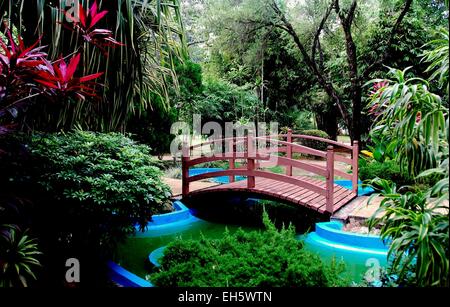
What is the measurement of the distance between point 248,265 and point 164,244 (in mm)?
2066

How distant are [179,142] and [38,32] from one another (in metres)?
5.38

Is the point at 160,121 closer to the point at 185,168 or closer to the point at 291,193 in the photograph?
the point at 185,168

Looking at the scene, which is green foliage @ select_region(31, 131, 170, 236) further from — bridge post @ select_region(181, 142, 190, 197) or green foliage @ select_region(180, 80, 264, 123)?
green foliage @ select_region(180, 80, 264, 123)

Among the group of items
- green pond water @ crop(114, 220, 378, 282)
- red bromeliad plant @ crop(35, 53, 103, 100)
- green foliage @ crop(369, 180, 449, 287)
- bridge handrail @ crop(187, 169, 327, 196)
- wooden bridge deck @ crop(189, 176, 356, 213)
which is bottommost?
green pond water @ crop(114, 220, 378, 282)

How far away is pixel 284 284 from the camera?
192 centimetres

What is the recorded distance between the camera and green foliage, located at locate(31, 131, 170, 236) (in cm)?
253

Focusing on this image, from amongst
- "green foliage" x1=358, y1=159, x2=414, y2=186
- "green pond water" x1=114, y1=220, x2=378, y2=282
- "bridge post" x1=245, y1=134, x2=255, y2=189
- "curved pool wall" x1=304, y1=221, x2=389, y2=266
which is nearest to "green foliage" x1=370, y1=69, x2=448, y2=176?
"green pond water" x1=114, y1=220, x2=378, y2=282

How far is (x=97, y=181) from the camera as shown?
2.59m

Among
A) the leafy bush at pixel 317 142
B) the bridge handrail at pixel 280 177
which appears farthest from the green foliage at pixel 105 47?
the leafy bush at pixel 317 142

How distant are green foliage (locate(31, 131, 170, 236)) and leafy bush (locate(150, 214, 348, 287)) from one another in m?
0.50

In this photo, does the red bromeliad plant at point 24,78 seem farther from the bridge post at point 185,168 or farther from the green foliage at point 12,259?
the bridge post at point 185,168

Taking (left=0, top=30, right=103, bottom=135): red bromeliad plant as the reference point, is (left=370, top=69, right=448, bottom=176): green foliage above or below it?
below
